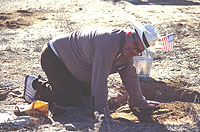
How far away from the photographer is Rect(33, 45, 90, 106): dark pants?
4.93 meters

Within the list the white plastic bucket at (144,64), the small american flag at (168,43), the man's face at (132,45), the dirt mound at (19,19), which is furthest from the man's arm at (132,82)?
the dirt mound at (19,19)

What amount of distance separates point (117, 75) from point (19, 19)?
16.3 ft

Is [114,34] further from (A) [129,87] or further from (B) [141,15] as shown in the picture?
(B) [141,15]

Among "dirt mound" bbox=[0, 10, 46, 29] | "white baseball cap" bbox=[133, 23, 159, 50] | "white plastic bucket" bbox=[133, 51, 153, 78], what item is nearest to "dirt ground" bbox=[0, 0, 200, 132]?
"dirt mound" bbox=[0, 10, 46, 29]

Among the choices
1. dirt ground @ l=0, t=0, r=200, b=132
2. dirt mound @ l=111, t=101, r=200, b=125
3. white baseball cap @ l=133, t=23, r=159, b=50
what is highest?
white baseball cap @ l=133, t=23, r=159, b=50

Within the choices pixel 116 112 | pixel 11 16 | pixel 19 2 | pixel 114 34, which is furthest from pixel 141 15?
pixel 114 34

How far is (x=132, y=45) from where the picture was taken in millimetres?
4344

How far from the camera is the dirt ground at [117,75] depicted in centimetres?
467

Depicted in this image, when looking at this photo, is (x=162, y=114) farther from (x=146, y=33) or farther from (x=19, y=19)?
(x=19, y=19)

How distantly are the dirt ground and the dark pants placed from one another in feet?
0.55

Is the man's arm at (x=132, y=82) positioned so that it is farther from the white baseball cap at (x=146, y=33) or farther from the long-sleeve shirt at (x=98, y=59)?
the white baseball cap at (x=146, y=33)

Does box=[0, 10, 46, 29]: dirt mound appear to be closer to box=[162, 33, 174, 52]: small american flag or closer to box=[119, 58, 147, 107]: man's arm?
box=[162, 33, 174, 52]: small american flag

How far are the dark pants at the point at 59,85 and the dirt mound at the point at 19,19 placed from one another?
5004mm

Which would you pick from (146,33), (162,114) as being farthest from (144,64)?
(146,33)
